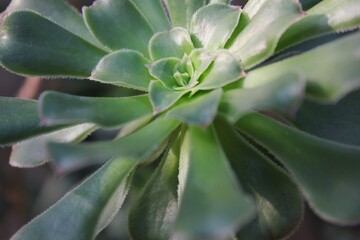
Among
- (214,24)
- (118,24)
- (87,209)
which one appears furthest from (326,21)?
(87,209)

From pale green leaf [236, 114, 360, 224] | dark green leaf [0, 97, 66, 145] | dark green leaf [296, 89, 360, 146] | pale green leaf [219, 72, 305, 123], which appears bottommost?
dark green leaf [296, 89, 360, 146]

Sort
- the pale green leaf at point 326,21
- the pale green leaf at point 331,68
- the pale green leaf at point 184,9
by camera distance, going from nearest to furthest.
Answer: the pale green leaf at point 331,68
the pale green leaf at point 326,21
the pale green leaf at point 184,9

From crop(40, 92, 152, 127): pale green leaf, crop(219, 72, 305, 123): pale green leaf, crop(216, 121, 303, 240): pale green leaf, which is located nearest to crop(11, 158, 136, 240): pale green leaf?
crop(40, 92, 152, 127): pale green leaf

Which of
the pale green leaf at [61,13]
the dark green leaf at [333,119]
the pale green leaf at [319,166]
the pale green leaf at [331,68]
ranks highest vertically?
the pale green leaf at [61,13]

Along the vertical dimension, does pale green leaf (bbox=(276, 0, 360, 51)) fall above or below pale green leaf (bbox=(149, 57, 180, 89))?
below

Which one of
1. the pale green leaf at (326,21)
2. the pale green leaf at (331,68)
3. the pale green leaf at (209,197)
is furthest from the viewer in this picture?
the pale green leaf at (326,21)

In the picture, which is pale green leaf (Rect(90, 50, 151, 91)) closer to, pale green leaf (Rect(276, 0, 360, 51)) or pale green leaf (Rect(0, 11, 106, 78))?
pale green leaf (Rect(0, 11, 106, 78))

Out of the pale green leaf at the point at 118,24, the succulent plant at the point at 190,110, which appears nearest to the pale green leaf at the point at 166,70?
the succulent plant at the point at 190,110

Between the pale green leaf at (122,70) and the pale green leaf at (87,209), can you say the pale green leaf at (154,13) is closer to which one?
the pale green leaf at (122,70)
